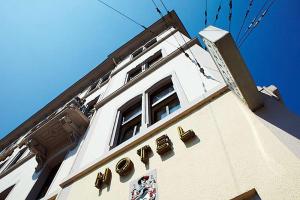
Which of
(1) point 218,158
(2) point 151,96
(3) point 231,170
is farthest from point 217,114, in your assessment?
(2) point 151,96

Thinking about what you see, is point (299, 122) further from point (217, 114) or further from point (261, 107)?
point (217, 114)

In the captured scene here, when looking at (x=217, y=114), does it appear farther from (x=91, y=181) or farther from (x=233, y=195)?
(x=91, y=181)

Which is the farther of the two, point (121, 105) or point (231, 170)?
point (121, 105)

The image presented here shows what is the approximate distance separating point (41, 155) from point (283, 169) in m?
8.88

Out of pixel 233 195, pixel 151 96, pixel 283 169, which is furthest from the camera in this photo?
pixel 151 96

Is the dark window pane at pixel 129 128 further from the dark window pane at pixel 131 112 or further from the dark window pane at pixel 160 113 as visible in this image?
the dark window pane at pixel 160 113

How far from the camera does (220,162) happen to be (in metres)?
3.48

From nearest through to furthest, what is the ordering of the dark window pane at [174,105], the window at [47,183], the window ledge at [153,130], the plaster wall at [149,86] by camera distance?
the window ledge at [153,130] → the plaster wall at [149,86] → the dark window pane at [174,105] → the window at [47,183]

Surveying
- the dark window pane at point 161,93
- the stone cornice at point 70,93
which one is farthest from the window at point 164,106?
the stone cornice at point 70,93

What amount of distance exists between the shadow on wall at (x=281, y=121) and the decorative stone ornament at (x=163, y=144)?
1604 millimetres

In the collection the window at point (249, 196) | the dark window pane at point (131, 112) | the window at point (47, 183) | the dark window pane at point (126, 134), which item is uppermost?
the window at point (249, 196)

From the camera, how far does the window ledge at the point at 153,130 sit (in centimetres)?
505

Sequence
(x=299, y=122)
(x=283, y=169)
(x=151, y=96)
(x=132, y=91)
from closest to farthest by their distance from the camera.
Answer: (x=283, y=169) < (x=299, y=122) < (x=151, y=96) < (x=132, y=91)

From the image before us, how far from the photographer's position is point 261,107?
12.1 ft
